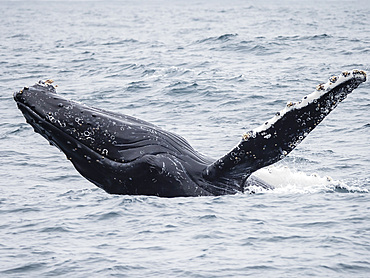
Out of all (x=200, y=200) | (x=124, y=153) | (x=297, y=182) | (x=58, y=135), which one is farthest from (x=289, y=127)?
(x=58, y=135)

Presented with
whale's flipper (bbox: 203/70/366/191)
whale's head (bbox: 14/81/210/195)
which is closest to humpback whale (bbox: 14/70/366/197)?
whale's head (bbox: 14/81/210/195)

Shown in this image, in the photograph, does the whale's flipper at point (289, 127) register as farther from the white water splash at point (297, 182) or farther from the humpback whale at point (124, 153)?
the white water splash at point (297, 182)

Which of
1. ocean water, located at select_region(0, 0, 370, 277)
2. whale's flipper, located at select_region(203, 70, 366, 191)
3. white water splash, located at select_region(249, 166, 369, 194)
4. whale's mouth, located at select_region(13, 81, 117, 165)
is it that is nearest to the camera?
ocean water, located at select_region(0, 0, 370, 277)

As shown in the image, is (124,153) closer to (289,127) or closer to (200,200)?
(200,200)

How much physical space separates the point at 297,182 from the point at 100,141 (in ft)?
16.0

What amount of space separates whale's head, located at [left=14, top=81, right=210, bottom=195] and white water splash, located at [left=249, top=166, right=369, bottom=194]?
7.48 ft

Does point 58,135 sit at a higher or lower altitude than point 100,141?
higher

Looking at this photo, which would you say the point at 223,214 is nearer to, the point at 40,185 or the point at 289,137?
the point at 289,137

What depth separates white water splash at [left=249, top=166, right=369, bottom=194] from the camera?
1527cm

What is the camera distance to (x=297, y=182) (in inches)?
627

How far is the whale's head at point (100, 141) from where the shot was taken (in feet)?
43.4

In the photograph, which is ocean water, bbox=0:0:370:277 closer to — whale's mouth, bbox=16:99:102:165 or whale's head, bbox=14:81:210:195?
whale's head, bbox=14:81:210:195

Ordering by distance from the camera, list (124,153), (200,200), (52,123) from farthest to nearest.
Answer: (200,200) → (124,153) → (52,123)

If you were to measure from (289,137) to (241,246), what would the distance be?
1.97 m
